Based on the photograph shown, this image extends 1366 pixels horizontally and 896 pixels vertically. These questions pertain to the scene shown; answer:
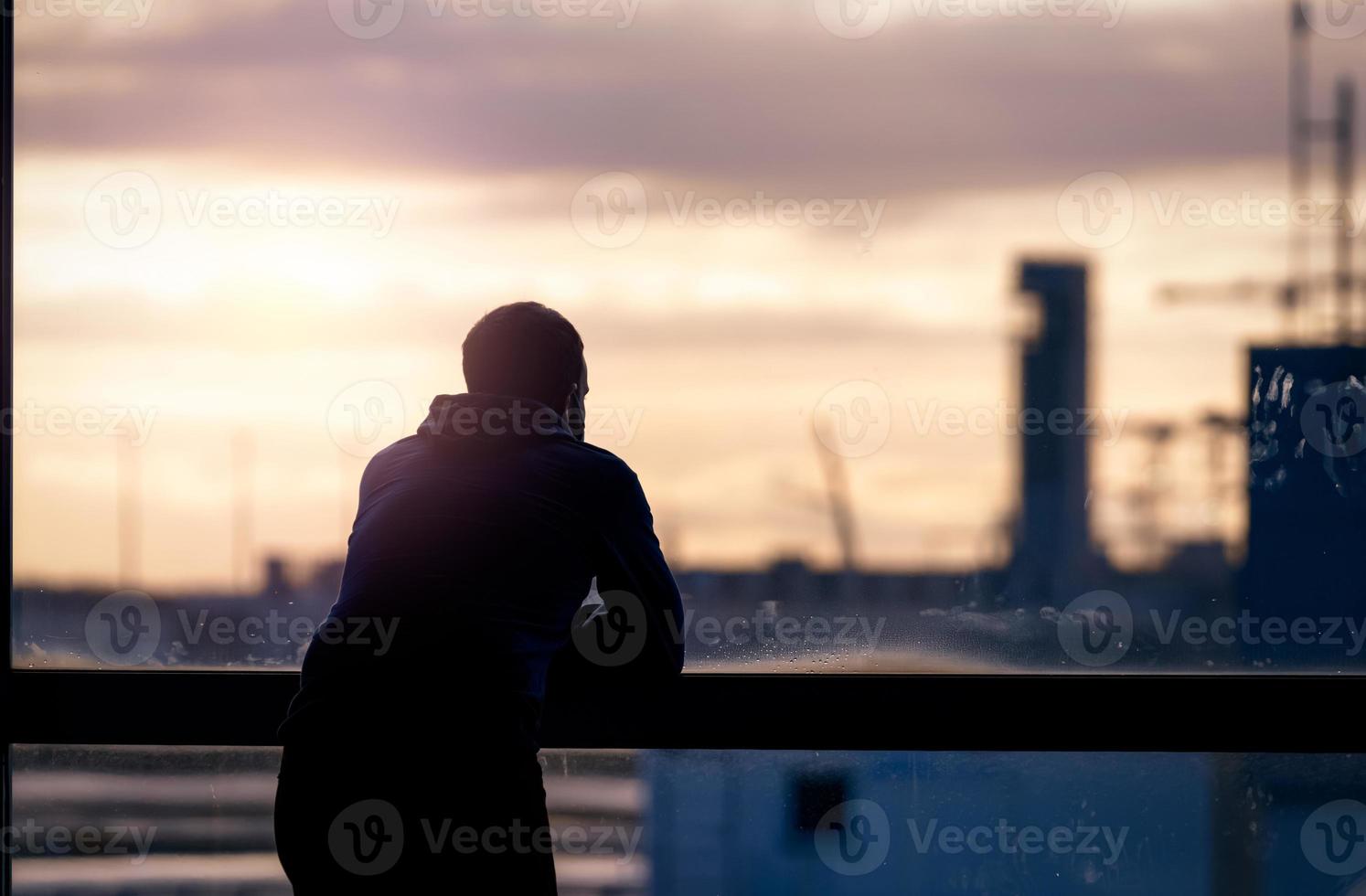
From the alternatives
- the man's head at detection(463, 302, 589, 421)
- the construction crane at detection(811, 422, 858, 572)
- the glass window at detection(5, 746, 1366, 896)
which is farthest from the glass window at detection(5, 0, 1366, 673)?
the man's head at detection(463, 302, 589, 421)

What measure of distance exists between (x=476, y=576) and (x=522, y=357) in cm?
33

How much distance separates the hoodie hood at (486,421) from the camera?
4.92 ft

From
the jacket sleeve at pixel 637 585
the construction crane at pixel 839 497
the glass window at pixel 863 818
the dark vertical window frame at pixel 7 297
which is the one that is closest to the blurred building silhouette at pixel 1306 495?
the glass window at pixel 863 818

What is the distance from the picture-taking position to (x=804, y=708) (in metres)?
1.84

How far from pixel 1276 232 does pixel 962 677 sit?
94 cm

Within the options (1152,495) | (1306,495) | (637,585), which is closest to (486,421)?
(637,585)

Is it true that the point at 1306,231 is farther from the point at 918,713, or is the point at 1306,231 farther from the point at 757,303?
the point at 918,713

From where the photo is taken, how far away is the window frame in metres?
1.82

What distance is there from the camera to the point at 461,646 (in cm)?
140

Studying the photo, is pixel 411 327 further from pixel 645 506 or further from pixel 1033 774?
pixel 1033 774

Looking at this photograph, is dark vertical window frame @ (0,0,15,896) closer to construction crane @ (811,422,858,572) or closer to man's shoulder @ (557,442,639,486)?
man's shoulder @ (557,442,639,486)

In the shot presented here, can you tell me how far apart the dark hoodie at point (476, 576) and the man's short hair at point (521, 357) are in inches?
2.1

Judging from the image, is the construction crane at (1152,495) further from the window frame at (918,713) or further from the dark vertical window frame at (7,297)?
the dark vertical window frame at (7,297)

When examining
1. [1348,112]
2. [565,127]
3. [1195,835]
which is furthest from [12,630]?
[1348,112]
